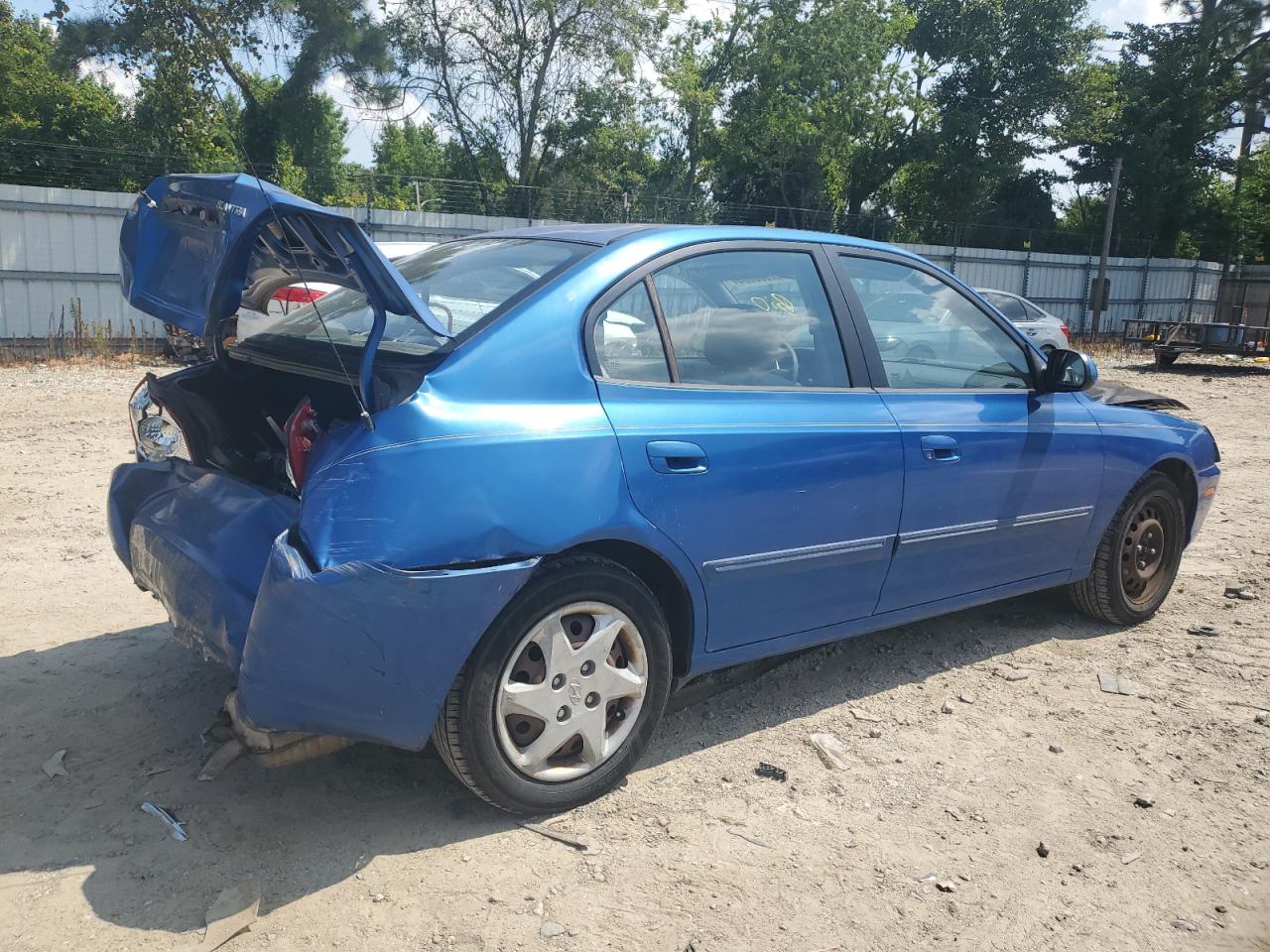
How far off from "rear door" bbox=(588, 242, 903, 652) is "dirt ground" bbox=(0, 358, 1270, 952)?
528 millimetres

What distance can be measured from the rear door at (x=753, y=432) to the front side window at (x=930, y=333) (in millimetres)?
215

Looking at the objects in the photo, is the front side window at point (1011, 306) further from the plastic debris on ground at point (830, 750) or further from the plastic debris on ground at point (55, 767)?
the plastic debris on ground at point (55, 767)

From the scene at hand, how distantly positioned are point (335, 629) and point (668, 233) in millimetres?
1634

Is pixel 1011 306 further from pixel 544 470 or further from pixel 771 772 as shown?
pixel 544 470

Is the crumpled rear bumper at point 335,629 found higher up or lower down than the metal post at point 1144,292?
lower down

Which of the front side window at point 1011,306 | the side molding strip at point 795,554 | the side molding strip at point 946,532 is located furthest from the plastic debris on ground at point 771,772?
the front side window at point 1011,306

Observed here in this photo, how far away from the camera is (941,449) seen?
12.0 feet

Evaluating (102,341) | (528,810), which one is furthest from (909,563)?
(102,341)

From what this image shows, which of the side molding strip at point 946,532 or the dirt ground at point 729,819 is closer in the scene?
the dirt ground at point 729,819

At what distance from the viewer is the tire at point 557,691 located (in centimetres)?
269

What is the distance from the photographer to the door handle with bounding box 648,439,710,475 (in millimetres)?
2916

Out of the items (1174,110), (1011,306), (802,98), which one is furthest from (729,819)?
(1174,110)

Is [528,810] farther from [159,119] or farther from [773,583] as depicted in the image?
[159,119]

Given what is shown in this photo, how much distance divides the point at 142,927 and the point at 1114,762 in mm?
2917
